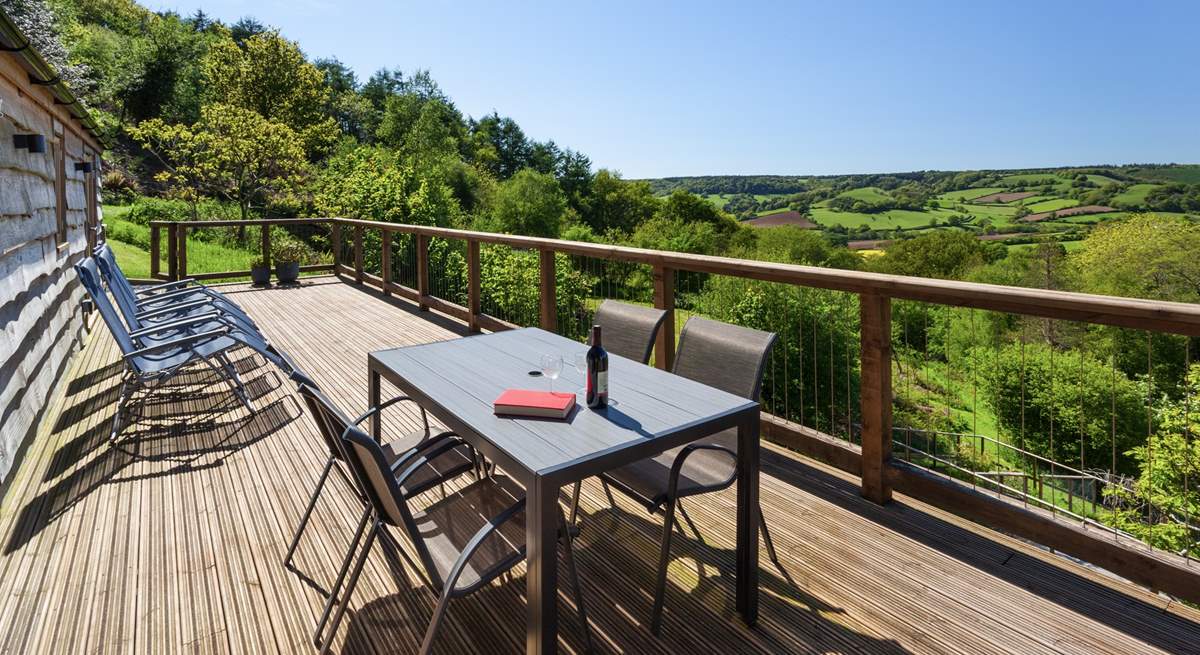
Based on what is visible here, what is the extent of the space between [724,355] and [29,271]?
458cm

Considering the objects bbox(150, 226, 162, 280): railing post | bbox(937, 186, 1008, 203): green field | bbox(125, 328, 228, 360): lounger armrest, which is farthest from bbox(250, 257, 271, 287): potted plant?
bbox(937, 186, 1008, 203): green field

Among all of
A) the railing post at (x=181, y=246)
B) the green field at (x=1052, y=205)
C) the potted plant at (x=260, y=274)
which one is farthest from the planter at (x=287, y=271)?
the green field at (x=1052, y=205)

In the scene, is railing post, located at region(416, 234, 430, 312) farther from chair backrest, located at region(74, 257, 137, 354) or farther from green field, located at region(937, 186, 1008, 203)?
green field, located at region(937, 186, 1008, 203)

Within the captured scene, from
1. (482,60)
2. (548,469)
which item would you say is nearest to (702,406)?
(548,469)

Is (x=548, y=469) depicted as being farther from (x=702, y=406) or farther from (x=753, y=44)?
(x=753, y=44)

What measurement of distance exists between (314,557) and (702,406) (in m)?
1.68

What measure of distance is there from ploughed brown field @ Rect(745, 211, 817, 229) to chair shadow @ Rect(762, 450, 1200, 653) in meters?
55.9

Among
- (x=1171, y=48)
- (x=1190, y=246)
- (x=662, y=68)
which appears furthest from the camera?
(x=1171, y=48)

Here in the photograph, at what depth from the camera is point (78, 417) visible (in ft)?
13.5

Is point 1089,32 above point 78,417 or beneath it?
above

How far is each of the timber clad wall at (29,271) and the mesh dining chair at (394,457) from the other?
205cm

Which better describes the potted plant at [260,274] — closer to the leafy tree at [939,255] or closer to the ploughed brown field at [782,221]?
the leafy tree at [939,255]

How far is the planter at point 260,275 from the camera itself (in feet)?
32.6

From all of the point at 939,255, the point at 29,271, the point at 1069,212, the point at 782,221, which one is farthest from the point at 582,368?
the point at 1069,212
